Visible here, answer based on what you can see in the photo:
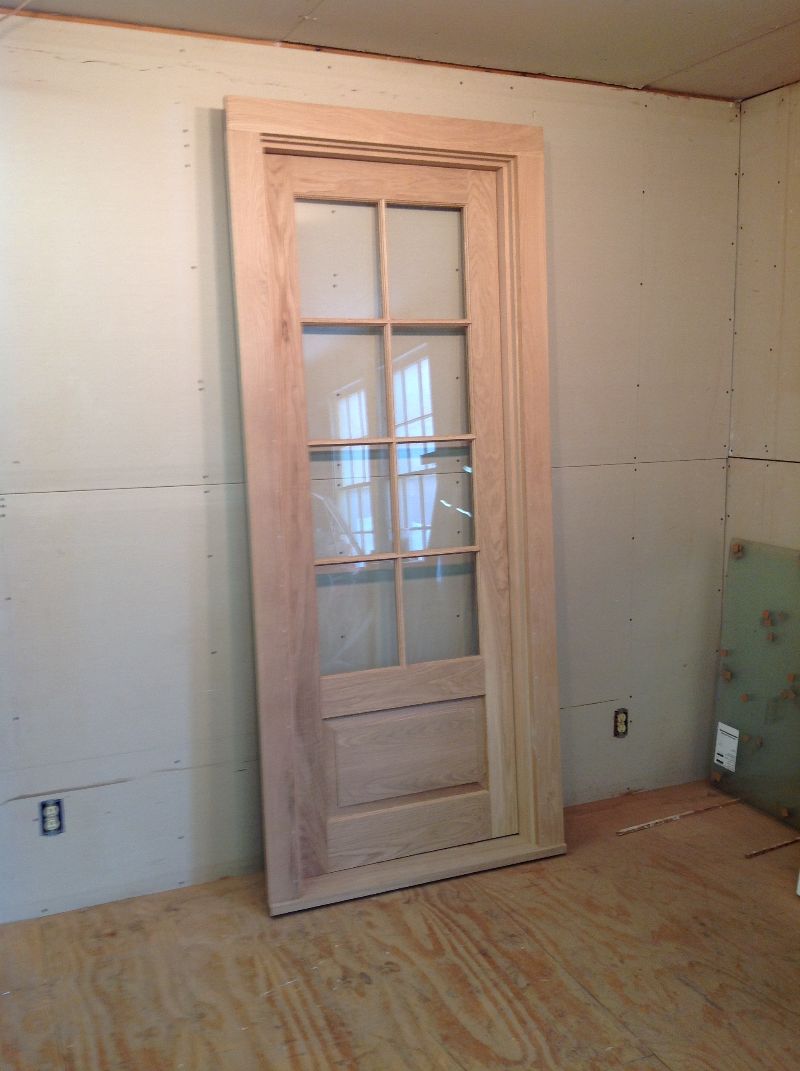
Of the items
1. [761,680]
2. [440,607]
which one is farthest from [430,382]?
[761,680]

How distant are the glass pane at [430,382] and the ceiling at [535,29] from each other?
2.65 ft

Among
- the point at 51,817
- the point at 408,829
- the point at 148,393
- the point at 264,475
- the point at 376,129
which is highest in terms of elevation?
the point at 376,129

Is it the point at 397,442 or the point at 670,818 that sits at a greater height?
the point at 397,442

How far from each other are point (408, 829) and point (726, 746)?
1272 mm

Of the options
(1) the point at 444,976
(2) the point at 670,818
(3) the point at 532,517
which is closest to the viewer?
(1) the point at 444,976

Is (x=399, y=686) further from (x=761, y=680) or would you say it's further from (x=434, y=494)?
(x=761, y=680)

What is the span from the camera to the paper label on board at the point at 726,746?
3.31 metres

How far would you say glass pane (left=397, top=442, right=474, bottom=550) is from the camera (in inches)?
110

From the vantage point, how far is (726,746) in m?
3.35

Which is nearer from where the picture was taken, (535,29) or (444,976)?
(444,976)

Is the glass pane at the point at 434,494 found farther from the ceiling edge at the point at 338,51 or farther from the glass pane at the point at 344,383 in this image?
the ceiling edge at the point at 338,51

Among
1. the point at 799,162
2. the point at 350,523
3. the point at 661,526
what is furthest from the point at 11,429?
the point at 799,162

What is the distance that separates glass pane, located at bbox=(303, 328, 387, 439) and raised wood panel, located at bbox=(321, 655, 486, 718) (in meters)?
0.72

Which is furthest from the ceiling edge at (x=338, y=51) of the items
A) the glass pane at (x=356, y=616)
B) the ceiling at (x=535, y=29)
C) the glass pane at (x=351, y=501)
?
the glass pane at (x=356, y=616)
